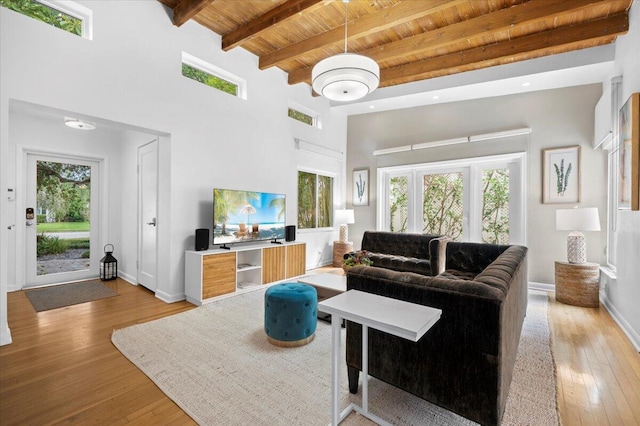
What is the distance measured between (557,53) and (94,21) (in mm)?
5752

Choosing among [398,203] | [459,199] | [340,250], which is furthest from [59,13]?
[459,199]

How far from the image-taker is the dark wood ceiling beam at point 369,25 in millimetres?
3215

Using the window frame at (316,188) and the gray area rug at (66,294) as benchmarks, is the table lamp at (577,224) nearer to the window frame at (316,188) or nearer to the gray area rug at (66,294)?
the window frame at (316,188)

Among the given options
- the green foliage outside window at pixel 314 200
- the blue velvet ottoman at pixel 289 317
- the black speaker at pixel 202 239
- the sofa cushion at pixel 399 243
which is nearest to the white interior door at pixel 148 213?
the black speaker at pixel 202 239

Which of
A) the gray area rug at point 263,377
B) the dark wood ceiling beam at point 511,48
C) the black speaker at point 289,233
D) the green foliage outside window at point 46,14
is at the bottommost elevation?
the gray area rug at point 263,377

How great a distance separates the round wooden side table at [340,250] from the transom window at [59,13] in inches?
191

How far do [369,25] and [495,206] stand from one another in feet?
11.9

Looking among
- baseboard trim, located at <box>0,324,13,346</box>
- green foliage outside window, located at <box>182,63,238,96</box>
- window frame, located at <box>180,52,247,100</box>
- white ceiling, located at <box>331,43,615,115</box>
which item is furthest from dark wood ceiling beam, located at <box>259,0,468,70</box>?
baseboard trim, located at <box>0,324,13,346</box>

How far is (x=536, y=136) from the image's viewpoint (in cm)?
468

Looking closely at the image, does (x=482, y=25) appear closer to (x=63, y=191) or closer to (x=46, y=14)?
(x=46, y=14)

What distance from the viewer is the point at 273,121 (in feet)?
16.5

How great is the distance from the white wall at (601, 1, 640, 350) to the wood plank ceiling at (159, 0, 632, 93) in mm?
336

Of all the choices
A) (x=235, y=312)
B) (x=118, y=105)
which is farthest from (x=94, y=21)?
(x=235, y=312)

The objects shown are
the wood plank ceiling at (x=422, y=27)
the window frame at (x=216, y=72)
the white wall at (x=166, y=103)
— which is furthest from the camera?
the window frame at (x=216, y=72)
